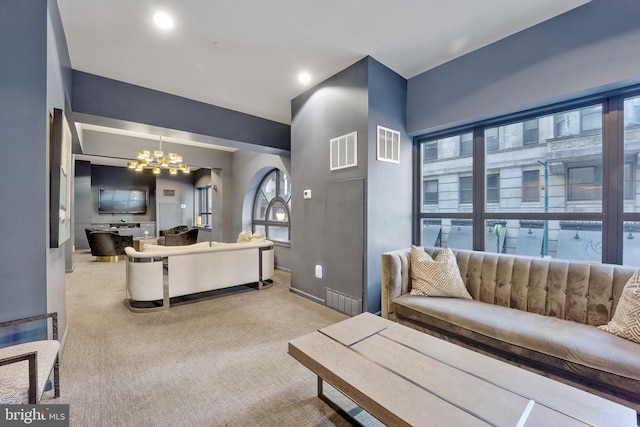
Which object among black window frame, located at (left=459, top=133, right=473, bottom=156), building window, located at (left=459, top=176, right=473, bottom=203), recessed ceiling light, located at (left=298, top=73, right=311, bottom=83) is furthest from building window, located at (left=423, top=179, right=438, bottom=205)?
recessed ceiling light, located at (left=298, top=73, right=311, bottom=83)

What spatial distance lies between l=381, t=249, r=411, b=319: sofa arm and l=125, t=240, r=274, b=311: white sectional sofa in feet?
7.74

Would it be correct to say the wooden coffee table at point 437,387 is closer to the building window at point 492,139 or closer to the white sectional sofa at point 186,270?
the building window at point 492,139

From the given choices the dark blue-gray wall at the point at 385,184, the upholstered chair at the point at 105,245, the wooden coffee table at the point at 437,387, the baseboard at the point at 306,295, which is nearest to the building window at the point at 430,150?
the dark blue-gray wall at the point at 385,184

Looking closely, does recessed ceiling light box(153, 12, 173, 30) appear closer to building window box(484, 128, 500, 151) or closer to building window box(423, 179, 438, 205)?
building window box(423, 179, 438, 205)

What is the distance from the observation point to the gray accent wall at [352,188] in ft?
10.6

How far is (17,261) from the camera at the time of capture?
180 cm

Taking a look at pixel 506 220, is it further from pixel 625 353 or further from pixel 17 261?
pixel 17 261

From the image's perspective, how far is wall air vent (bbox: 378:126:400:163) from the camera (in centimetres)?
331

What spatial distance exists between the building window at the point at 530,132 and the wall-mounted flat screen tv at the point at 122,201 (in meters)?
11.3

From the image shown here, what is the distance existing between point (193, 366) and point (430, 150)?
145 inches

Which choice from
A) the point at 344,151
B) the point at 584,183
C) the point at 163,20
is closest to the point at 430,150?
the point at 344,151

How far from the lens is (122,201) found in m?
9.69

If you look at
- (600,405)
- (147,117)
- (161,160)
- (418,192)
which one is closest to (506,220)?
(418,192)

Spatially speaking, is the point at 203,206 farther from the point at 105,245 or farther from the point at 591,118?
the point at 591,118
